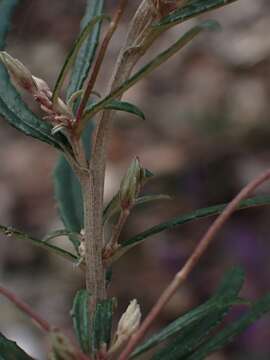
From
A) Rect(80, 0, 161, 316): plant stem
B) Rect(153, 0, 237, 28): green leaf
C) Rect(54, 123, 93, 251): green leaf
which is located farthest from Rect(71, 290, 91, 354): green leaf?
Rect(153, 0, 237, 28): green leaf

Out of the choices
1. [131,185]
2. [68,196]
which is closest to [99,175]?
[131,185]

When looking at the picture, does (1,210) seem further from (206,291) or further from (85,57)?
(85,57)

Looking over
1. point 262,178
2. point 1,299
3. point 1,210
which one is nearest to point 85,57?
point 262,178

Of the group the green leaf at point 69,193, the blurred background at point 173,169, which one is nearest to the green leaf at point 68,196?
the green leaf at point 69,193

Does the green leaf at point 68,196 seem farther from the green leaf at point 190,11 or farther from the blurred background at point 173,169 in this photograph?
the blurred background at point 173,169

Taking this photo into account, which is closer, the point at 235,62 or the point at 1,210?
the point at 1,210

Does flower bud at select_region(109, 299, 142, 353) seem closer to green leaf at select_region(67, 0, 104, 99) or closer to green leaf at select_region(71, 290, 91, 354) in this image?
green leaf at select_region(71, 290, 91, 354)
